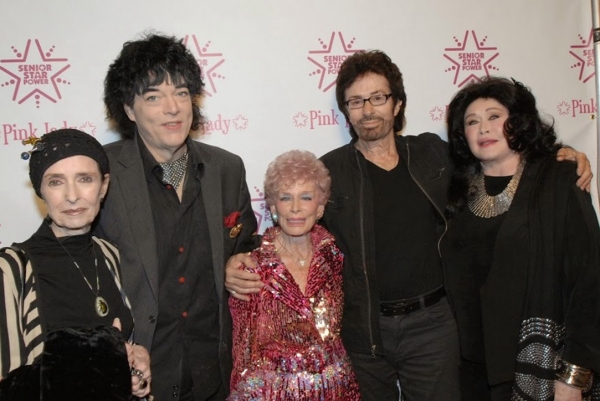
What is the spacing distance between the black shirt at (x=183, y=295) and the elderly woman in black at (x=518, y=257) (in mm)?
1110

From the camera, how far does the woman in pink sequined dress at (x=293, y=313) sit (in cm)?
225

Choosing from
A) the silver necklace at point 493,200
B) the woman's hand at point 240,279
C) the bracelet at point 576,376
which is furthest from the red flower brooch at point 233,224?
the bracelet at point 576,376

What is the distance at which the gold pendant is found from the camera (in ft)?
6.29

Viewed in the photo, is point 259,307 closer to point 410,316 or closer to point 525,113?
point 410,316

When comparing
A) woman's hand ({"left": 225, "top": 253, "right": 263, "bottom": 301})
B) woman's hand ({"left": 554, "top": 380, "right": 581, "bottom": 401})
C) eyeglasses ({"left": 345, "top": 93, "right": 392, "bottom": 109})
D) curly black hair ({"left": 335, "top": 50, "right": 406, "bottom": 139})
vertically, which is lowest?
woman's hand ({"left": 554, "top": 380, "right": 581, "bottom": 401})

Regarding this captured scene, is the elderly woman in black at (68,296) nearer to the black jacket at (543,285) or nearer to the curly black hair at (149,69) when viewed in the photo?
the curly black hair at (149,69)

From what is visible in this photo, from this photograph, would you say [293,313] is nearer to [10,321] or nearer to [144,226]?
[144,226]

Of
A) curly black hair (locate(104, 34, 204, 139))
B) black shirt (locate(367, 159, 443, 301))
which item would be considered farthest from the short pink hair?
curly black hair (locate(104, 34, 204, 139))

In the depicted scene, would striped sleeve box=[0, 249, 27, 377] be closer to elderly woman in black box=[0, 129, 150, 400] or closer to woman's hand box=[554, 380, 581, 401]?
elderly woman in black box=[0, 129, 150, 400]

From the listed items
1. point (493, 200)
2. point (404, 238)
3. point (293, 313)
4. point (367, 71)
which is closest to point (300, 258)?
point (293, 313)

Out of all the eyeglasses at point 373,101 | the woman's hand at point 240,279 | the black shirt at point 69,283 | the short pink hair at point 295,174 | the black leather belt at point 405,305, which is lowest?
the black leather belt at point 405,305

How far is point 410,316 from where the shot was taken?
8.13 ft

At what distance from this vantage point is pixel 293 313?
2281 millimetres

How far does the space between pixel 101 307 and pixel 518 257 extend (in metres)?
1.66
